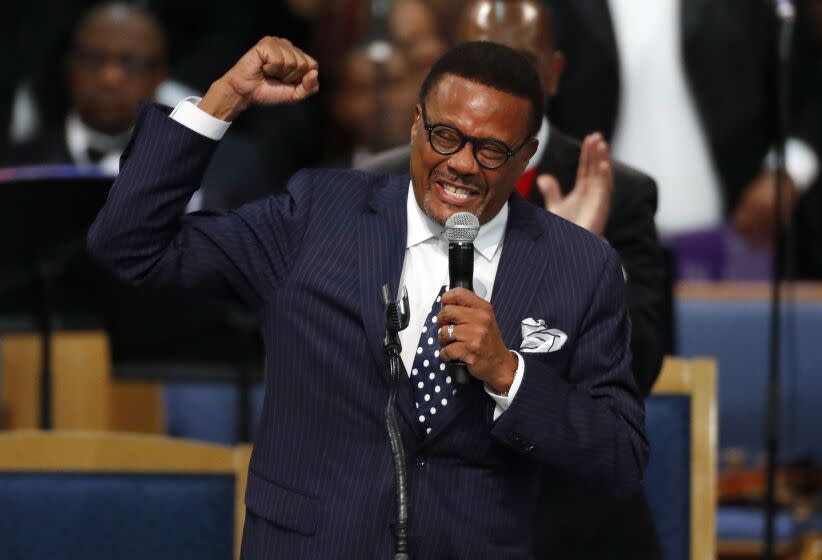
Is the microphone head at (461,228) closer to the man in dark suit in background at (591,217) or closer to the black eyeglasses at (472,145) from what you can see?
the black eyeglasses at (472,145)

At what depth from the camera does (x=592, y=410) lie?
200cm

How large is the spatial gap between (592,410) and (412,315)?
0.91ft

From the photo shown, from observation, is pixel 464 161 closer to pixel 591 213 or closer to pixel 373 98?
pixel 591 213

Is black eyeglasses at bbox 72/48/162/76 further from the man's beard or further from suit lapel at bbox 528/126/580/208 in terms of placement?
the man's beard

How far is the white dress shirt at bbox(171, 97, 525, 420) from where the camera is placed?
207 cm

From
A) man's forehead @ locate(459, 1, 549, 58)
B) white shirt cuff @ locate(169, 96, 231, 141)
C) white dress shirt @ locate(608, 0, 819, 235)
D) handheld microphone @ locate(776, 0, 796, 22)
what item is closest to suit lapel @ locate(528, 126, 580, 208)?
man's forehead @ locate(459, 1, 549, 58)

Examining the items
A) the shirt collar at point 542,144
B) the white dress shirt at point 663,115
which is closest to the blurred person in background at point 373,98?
the white dress shirt at point 663,115

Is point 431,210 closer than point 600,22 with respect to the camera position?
Yes

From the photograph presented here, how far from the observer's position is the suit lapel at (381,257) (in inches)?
79.0

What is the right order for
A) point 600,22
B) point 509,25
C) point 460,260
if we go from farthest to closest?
point 600,22 < point 509,25 < point 460,260

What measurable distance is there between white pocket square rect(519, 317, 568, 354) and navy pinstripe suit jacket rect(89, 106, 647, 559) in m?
0.02

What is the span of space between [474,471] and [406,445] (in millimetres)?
98

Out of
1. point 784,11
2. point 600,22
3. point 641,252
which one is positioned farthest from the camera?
point 600,22

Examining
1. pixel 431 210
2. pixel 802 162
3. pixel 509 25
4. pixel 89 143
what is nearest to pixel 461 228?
pixel 431 210
